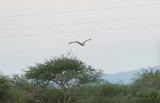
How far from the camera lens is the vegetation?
1384 inches

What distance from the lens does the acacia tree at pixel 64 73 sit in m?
38.8

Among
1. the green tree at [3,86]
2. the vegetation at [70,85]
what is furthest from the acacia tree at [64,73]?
the green tree at [3,86]

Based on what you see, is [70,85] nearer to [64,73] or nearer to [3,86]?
[64,73]

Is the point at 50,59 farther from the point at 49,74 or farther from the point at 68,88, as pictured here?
the point at 68,88

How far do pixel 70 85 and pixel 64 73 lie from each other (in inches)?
92.8

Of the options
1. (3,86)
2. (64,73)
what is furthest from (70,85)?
(3,86)

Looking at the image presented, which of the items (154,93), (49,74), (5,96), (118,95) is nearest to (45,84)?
(49,74)

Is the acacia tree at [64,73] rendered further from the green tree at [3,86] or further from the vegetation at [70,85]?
the green tree at [3,86]

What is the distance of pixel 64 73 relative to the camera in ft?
130

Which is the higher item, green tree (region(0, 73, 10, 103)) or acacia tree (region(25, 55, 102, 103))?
acacia tree (region(25, 55, 102, 103))

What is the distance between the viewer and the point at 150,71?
4469 cm

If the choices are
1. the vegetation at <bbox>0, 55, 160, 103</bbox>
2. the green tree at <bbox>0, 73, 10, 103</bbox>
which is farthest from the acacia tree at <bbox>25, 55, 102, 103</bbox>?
the green tree at <bbox>0, 73, 10, 103</bbox>

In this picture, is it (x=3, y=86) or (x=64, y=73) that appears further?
(x=64, y=73)

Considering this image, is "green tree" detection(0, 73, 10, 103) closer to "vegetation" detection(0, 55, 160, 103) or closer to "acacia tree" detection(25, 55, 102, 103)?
"vegetation" detection(0, 55, 160, 103)
